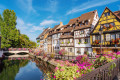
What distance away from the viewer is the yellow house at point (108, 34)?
765 inches

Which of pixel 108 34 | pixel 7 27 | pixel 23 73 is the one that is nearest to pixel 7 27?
pixel 7 27

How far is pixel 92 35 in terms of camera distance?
23.5 metres

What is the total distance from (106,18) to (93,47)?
7.99 m

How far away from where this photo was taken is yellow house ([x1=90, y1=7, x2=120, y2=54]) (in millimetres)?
19422

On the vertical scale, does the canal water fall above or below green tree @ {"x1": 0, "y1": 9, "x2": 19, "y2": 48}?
below

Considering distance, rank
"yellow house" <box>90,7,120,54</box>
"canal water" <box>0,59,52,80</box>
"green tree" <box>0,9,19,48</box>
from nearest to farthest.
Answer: "canal water" <box>0,59,52,80</box>, "yellow house" <box>90,7,120,54</box>, "green tree" <box>0,9,19,48</box>

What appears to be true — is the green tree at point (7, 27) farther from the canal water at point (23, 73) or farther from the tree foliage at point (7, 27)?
the canal water at point (23, 73)

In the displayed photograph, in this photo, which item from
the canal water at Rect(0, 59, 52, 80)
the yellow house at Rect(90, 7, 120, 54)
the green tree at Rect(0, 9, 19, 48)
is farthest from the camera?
the green tree at Rect(0, 9, 19, 48)

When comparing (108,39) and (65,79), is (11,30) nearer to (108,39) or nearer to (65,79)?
(108,39)

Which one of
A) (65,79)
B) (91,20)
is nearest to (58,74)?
(65,79)

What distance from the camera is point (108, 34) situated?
20.6m

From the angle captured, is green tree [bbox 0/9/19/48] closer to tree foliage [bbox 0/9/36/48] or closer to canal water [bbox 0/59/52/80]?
tree foliage [bbox 0/9/36/48]

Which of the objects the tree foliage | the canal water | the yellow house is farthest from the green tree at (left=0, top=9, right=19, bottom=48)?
the yellow house

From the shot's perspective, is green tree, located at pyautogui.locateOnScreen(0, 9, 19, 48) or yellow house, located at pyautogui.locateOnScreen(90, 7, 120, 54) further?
green tree, located at pyautogui.locateOnScreen(0, 9, 19, 48)
